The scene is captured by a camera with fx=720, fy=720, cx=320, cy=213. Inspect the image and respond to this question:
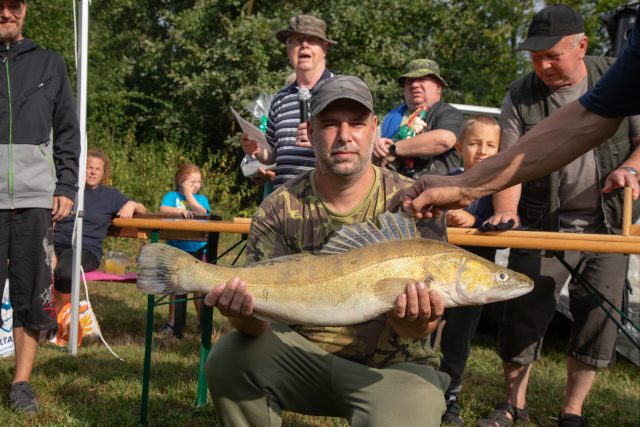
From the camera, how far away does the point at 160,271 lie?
2.82m

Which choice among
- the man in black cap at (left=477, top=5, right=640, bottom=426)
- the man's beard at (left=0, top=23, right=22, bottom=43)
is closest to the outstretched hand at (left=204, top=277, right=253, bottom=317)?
the man in black cap at (left=477, top=5, right=640, bottom=426)

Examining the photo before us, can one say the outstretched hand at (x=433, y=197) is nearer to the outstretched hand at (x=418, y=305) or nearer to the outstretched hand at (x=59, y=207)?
the outstretched hand at (x=418, y=305)

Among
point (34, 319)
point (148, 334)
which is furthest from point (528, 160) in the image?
point (34, 319)

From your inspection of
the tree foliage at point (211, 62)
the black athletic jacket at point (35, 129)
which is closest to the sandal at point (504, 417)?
the black athletic jacket at point (35, 129)

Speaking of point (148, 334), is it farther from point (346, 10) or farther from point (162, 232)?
point (346, 10)

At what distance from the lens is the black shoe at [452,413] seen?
4614 mm

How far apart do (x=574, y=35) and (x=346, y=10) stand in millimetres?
16216

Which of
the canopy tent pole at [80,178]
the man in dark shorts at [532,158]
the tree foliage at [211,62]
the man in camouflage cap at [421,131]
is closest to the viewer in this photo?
the man in dark shorts at [532,158]

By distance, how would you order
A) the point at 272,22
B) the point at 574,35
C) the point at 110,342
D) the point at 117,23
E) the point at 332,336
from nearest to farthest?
1. the point at 332,336
2. the point at 574,35
3. the point at 110,342
4. the point at 272,22
5. the point at 117,23

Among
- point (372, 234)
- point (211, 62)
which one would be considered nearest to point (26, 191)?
point (372, 234)

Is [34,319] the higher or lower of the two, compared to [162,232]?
lower

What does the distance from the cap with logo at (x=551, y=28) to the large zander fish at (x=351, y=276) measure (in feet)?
6.93

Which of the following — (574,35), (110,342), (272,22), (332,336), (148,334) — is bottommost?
(110,342)

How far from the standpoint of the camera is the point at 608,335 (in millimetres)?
4434
